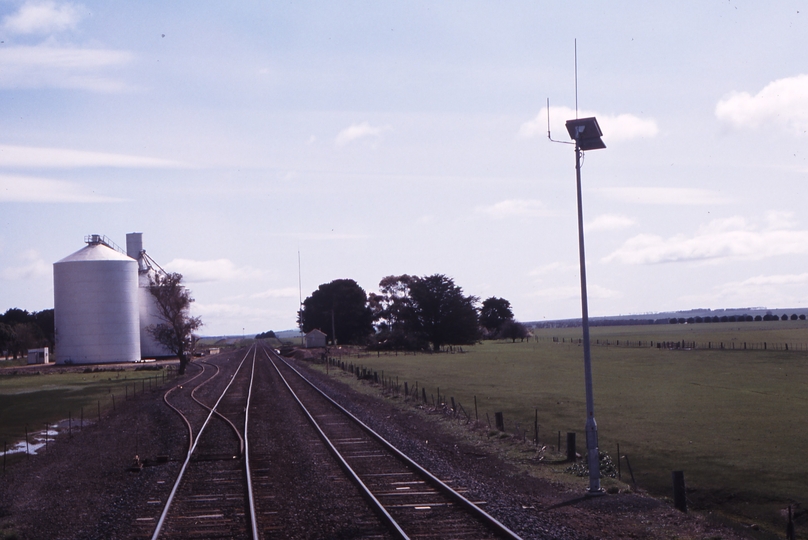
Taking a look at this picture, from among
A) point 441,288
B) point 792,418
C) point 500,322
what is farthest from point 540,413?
point 500,322

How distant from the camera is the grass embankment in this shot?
31297 mm

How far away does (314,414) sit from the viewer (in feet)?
91.6

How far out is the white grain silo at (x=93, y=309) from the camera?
79750 millimetres

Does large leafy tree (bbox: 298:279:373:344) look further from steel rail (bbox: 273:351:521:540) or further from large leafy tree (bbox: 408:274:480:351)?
steel rail (bbox: 273:351:521:540)

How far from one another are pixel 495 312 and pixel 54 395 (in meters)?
117

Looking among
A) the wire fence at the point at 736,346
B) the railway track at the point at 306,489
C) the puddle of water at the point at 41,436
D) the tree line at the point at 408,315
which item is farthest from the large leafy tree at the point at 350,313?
the railway track at the point at 306,489

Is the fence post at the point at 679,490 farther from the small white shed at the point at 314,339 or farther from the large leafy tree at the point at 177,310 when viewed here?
the small white shed at the point at 314,339

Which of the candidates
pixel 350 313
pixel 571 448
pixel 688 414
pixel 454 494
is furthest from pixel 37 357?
pixel 454 494

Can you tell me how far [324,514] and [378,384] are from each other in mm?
31835

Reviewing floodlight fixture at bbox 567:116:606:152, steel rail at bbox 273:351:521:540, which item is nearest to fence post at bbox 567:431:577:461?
steel rail at bbox 273:351:521:540

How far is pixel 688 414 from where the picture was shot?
28.0m

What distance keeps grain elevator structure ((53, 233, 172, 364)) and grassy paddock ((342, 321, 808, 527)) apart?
4009 cm

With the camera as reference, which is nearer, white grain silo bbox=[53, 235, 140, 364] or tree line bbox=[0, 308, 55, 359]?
white grain silo bbox=[53, 235, 140, 364]

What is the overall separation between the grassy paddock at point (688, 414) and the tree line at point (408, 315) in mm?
49695
